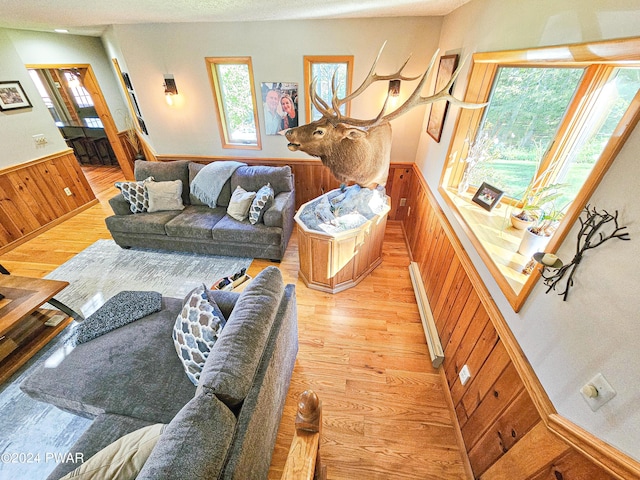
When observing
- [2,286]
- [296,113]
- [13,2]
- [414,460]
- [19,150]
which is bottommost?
[414,460]

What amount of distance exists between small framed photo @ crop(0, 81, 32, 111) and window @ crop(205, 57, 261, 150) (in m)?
2.54

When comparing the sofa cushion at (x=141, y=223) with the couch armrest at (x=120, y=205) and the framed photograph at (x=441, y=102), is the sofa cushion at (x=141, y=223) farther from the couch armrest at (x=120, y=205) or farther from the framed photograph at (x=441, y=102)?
the framed photograph at (x=441, y=102)

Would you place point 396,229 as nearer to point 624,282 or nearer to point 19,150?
point 624,282

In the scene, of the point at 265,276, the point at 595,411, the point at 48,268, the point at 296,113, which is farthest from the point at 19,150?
the point at 595,411

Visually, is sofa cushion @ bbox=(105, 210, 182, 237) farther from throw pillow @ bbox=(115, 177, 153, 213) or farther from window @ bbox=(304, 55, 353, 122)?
window @ bbox=(304, 55, 353, 122)

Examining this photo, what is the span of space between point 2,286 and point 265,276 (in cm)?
236

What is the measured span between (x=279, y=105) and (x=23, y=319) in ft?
11.1

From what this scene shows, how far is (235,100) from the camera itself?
11.4ft

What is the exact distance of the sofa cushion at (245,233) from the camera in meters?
2.82

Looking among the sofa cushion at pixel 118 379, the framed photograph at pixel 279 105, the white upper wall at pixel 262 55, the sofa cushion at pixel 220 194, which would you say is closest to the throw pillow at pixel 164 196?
the sofa cushion at pixel 220 194

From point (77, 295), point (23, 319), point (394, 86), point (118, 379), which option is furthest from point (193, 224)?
point (394, 86)

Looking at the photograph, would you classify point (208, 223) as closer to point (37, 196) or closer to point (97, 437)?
point (97, 437)

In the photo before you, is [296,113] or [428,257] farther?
[296,113]

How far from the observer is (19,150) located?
3.35 m
